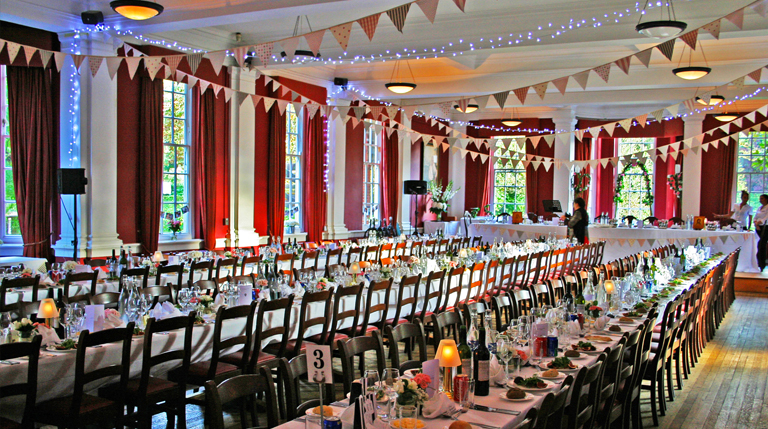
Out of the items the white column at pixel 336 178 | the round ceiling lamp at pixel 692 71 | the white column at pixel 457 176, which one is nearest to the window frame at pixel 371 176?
the white column at pixel 336 178

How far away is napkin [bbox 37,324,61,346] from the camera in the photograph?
11.9 ft

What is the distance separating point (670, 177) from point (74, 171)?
14.4 meters

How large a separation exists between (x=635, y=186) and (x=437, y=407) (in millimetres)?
17057

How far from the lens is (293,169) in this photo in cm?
1222

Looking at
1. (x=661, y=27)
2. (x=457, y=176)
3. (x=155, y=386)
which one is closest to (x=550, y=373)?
(x=155, y=386)

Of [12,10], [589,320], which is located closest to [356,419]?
[589,320]

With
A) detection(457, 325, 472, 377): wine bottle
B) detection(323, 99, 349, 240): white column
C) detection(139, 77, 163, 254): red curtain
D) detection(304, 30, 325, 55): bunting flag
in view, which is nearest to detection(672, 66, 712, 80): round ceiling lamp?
detection(304, 30, 325, 55): bunting flag

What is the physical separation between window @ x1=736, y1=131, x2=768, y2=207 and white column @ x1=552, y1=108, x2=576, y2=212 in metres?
4.39

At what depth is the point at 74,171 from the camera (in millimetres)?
7496

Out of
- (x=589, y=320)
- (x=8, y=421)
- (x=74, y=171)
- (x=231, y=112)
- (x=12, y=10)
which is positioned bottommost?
(x=8, y=421)

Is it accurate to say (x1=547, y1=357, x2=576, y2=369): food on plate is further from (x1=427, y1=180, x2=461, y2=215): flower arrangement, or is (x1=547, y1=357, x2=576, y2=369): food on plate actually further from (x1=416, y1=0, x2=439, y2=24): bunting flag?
(x1=427, y1=180, x2=461, y2=215): flower arrangement

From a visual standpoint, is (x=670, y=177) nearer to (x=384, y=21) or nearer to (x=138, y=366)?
(x=384, y=21)

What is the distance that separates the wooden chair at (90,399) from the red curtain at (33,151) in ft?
17.2

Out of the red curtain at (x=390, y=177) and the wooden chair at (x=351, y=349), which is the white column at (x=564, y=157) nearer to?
the red curtain at (x=390, y=177)
